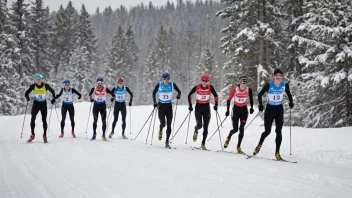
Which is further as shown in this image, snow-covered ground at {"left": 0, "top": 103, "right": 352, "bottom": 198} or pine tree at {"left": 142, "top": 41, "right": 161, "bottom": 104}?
pine tree at {"left": 142, "top": 41, "right": 161, "bottom": 104}

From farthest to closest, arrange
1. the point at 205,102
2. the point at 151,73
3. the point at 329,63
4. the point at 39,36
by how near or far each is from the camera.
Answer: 1. the point at 151,73
2. the point at 39,36
3. the point at 329,63
4. the point at 205,102

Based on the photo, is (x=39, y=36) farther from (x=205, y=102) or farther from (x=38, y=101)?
(x=205, y=102)

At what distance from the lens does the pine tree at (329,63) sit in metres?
13.5

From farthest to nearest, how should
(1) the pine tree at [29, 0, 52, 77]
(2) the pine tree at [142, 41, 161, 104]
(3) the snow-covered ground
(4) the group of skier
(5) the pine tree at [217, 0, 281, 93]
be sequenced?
(2) the pine tree at [142, 41, 161, 104], (1) the pine tree at [29, 0, 52, 77], (5) the pine tree at [217, 0, 281, 93], (4) the group of skier, (3) the snow-covered ground

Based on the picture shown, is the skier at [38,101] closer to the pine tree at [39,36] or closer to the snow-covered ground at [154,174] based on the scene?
the snow-covered ground at [154,174]

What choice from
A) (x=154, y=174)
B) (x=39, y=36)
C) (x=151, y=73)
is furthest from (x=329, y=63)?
(x=151, y=73)

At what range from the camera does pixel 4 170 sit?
6.00 meters

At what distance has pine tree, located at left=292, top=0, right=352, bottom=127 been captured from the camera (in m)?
13.5

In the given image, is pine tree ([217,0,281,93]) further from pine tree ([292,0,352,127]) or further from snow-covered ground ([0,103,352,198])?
snow-covered ground ([0,103,352,198])

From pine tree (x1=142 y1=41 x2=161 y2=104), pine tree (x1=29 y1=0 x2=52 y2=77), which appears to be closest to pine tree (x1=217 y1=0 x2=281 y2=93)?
pine tree (x1=29 y1=0 x2=52 y2=77)

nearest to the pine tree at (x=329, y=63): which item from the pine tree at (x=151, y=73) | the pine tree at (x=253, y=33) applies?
the pine tree at (x=253, y=33)

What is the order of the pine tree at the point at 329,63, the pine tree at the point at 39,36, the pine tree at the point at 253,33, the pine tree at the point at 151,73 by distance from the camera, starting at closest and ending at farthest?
1. the pine tree at the point at 329,63
2. the pine tree at the point at 253,33
3. the pine tree at the point at 39,36
4. the pine tree at the point at 151,73

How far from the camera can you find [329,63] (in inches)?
573

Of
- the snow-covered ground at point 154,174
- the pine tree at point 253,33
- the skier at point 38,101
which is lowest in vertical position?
the snow-covered ground at point 154,174
